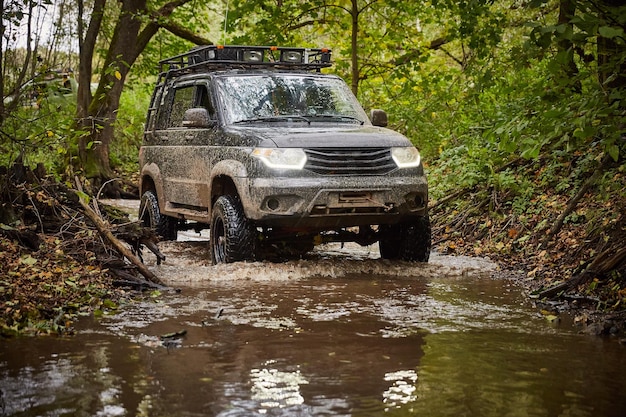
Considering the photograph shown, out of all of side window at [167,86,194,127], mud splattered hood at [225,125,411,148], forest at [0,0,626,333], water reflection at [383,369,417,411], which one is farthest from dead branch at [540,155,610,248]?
water reflection at [383,369,417,411]

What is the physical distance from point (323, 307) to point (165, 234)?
5.41 metres

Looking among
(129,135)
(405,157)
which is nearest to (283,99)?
(405,157)

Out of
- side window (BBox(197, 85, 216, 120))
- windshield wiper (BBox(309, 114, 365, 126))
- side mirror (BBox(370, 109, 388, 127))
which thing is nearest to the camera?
windshield wiper (BBox(309, 114, 365, 126))

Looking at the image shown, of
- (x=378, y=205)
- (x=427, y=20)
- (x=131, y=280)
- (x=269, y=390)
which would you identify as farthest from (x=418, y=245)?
(x=427, y=20)

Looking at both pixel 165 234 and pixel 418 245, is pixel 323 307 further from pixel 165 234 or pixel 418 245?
pixel 165 234

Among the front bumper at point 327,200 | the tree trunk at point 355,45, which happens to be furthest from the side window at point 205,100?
the tree trunk at point 355,45

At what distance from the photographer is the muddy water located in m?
4.32

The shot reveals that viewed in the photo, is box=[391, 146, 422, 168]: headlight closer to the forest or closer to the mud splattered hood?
the mud splattered hood

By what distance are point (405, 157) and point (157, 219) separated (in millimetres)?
4110

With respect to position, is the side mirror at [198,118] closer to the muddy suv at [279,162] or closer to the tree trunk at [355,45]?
the muddy suv at [279,162]

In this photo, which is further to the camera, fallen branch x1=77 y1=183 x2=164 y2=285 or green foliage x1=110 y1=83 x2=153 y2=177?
green foliage x1=110 y1=83 x2=153 y2=177

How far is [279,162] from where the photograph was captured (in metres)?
8.83

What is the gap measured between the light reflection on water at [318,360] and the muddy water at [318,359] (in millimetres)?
11

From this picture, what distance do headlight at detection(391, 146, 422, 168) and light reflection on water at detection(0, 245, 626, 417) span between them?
1.75 metres
